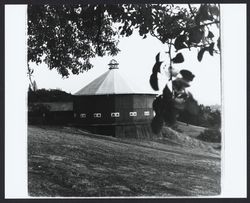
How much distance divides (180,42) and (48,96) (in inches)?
83.0

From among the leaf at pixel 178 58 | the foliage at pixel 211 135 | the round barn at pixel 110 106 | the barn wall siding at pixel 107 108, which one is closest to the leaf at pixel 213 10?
the leaf at pixel 178 58

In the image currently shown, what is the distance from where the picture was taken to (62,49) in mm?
2799

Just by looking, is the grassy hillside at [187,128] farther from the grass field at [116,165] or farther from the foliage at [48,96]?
the foliage at [48,96]

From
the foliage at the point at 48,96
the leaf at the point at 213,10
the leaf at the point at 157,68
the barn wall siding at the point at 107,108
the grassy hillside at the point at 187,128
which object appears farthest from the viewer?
the barn wall siding at the point at 107,108

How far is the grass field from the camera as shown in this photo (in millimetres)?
3033

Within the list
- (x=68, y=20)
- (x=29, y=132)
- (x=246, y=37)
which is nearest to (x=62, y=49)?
(x=68, y=20)

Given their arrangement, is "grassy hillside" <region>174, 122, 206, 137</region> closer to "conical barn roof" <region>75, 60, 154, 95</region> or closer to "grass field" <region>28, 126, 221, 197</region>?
"grass field" <region>28, 126, 221, 197</region>

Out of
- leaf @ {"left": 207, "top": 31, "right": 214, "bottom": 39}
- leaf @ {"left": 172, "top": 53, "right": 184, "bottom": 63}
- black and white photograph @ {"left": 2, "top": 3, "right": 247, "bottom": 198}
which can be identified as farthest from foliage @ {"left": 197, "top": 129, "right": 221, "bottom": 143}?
leaf @ {"left": 172, "top": 53, "right": 184, "bottom": 63}

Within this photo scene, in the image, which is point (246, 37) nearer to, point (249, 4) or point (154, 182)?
point (249, 4)

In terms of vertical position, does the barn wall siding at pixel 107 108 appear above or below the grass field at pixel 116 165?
above

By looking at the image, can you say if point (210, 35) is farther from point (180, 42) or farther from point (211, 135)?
point (211, 135)

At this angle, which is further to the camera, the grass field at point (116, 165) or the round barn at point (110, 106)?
the round barn at point (110, 106)

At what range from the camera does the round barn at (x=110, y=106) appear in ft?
10.8

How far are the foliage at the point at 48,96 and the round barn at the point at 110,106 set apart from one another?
113mm
